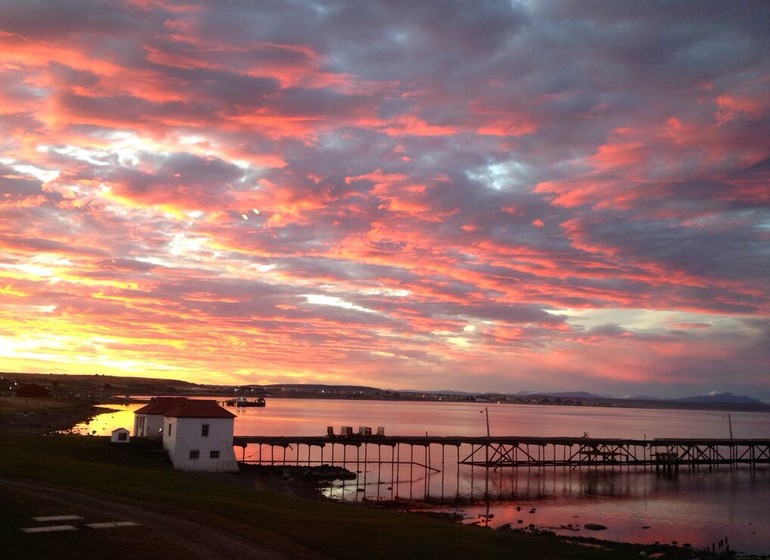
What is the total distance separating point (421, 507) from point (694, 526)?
21.8 m

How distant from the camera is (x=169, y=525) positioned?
25.2 metres

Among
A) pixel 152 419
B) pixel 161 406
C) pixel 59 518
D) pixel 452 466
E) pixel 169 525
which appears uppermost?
pixel 161 406

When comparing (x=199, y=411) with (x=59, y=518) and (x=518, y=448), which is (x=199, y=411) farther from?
(x=518, y=448)

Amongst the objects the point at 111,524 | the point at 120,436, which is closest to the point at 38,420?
the point at 120,436

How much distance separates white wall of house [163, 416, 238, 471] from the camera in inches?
2258

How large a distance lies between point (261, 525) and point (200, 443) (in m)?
33.5

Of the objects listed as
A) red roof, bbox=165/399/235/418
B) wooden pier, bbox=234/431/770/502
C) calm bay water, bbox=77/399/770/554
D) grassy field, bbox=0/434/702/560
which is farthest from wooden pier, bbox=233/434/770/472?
grassy field, bbox=0/434/702/560

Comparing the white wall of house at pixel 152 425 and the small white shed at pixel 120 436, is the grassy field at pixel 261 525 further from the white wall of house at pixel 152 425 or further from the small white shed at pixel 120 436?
the white wall of house at pixel 152 425

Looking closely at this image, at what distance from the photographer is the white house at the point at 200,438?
57412 mm

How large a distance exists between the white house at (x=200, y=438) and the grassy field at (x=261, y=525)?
36.0 ft

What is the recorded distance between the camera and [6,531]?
22.5 meters

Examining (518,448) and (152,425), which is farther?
(518,448)

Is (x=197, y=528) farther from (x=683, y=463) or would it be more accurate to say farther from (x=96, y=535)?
(x=683, y=463)

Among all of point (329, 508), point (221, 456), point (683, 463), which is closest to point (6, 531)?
point (329, 508)
